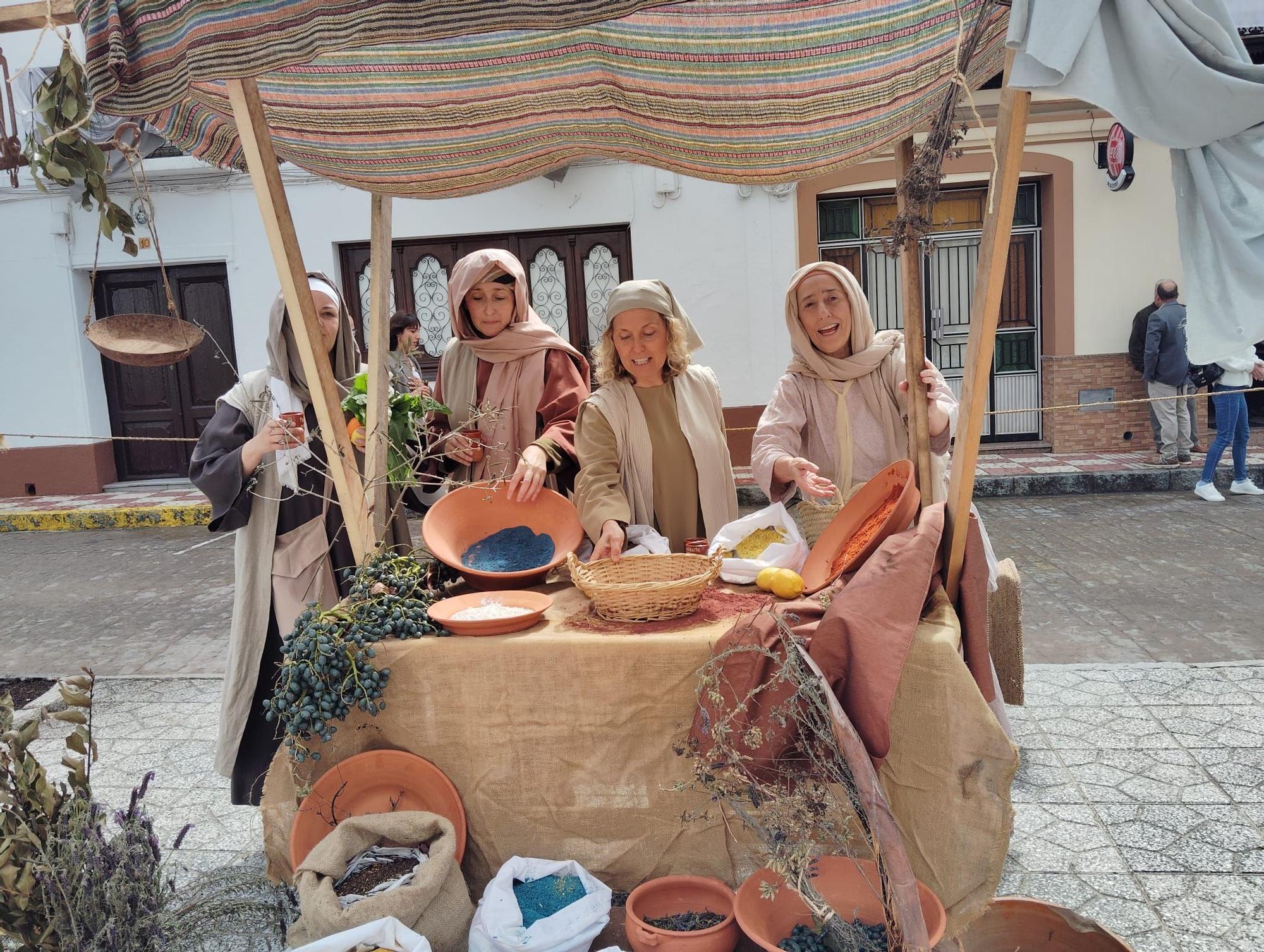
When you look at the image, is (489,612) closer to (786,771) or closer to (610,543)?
(610,543)

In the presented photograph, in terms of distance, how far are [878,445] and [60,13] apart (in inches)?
102

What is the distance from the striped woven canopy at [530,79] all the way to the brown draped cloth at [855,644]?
1.22m

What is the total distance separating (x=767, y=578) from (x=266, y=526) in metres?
1.62

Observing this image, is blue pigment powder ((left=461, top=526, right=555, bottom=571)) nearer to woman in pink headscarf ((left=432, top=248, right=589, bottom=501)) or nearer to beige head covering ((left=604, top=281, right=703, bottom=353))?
woman in pink headscarf ((left=432, top=248, right=589, bottom=501))

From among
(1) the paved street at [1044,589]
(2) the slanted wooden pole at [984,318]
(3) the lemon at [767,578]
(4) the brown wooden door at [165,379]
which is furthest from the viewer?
(4) the brown wooden door at [165,379]

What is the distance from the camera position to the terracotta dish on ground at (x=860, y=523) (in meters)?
2.37

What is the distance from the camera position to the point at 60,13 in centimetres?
232

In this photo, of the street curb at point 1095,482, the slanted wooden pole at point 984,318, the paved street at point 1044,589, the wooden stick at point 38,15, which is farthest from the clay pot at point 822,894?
the street curb at point 1095,482

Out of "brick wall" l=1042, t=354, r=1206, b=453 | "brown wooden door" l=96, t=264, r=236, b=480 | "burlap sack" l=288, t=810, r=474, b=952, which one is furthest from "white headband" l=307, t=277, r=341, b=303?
"brick wall" l=1042, t=354, r=1206, b=453

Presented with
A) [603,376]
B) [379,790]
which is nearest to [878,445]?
[603,376]

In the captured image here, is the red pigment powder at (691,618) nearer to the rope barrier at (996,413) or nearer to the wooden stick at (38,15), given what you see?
the rope barrier at (996,413)

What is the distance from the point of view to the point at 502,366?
350cm

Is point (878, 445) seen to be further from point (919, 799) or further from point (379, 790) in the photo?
point (379, 790)

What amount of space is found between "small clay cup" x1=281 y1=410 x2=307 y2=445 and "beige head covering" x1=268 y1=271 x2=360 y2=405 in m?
0.13
